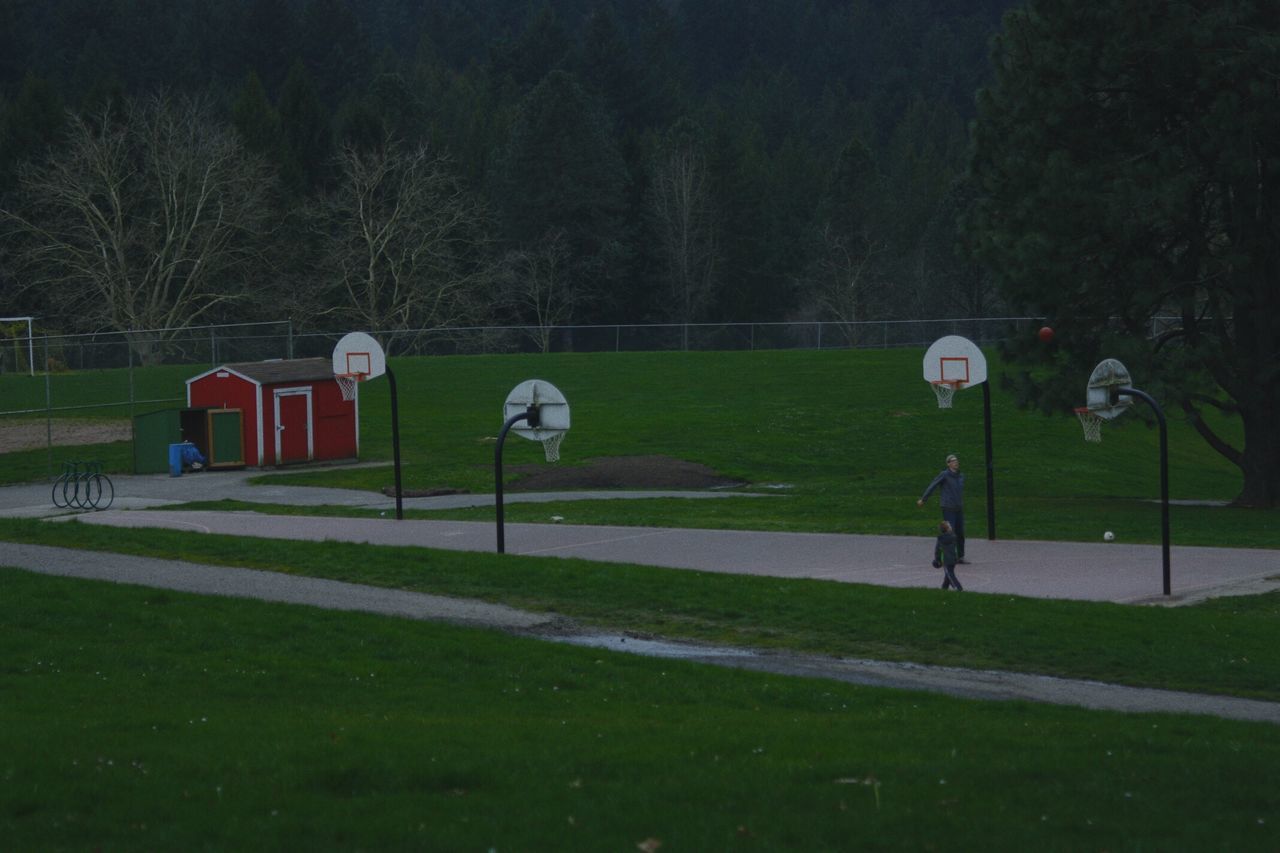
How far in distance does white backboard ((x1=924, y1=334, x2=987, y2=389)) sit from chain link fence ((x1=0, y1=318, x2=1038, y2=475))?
900 cm

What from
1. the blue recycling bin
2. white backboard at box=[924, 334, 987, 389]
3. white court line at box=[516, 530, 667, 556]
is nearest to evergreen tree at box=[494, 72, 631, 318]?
the blue recycling bin

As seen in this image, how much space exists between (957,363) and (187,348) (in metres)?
37.9

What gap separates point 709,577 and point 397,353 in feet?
163

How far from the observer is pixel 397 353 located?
68312mm

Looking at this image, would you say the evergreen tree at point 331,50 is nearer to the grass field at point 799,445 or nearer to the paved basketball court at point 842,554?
the grass field at point 799,445

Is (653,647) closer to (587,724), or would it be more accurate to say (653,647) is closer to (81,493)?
(587,724)

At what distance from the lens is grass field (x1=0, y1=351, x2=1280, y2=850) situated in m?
7.94

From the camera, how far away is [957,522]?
2330cm

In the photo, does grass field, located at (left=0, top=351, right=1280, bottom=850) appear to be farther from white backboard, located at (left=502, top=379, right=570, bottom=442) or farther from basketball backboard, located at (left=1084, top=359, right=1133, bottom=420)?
basketball backboard, located at (left=1084, top=359, right=1133, bottom=420)

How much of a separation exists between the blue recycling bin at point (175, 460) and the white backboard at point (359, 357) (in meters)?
11.8

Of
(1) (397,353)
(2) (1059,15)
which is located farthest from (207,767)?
(1) (397,353)

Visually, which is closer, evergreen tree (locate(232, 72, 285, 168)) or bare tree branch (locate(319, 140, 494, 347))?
bare tree branch (locate(319, 140, 494, 347))

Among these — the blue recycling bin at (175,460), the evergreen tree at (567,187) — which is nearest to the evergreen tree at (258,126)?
the evergreen tree at (567,187)

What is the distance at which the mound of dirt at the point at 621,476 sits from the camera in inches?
1444
